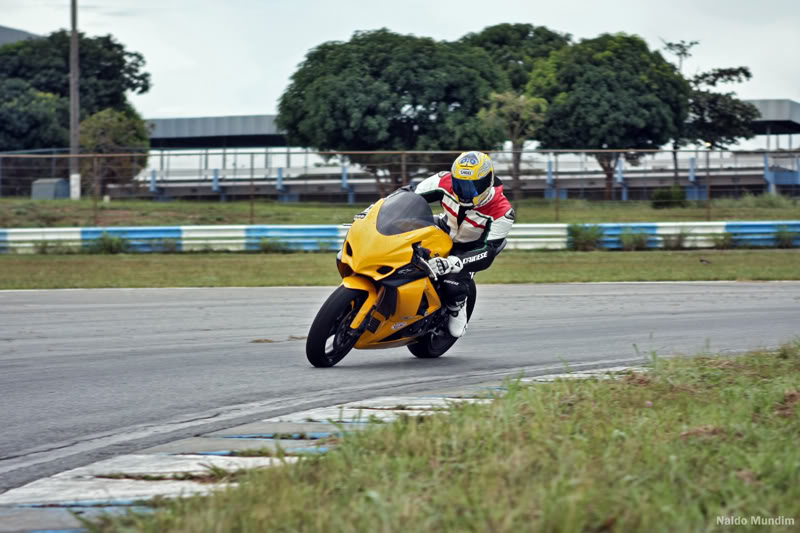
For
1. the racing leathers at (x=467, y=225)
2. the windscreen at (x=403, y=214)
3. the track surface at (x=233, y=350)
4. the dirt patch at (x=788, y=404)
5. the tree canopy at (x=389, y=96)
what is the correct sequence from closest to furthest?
the dirt patch at (x=788, y=404) < the track surface at (x=233, y=350) < the windscreen at (x=403, y=214) < the racing leathers at (x=467, y=225) < the tree canopy at (x=389, y=96)

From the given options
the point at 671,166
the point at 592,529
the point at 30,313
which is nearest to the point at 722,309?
the point at 30,313

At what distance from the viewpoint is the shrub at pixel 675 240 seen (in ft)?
74.9

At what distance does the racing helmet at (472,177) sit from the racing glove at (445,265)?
0.50m

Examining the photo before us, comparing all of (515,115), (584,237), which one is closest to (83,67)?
(515,115)

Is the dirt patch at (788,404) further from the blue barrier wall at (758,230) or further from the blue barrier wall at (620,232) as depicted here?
the blue barrier wall at (758,230)

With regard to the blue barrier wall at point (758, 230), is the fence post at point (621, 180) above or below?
above

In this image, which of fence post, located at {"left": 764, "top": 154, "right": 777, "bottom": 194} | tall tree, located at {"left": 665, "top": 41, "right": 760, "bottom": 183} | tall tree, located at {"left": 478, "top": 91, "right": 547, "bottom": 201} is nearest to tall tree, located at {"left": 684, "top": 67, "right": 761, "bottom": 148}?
tall tree, located at {"left": 665, "top": 41, "right": 760, "bottom": 183}

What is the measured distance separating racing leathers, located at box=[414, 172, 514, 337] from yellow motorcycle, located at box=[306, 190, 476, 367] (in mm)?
248

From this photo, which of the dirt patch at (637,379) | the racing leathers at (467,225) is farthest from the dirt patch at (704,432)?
the racing leathers at (467,225)

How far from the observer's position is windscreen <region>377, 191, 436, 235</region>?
7.13m

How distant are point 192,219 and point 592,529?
2384 cm

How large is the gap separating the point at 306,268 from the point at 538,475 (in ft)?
49.3

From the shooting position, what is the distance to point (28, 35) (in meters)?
78.4

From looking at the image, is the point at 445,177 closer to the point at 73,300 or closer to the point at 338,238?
the point at 73,300
